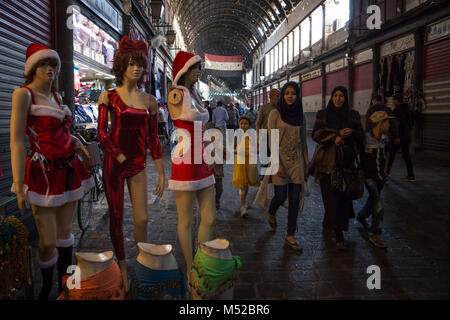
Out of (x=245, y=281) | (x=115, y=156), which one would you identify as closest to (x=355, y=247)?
(x=245, y=281)

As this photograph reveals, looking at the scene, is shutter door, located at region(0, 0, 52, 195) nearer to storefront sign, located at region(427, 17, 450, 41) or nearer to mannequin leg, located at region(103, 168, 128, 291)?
mannequin leg, located at region(103, 168, 128, 291)

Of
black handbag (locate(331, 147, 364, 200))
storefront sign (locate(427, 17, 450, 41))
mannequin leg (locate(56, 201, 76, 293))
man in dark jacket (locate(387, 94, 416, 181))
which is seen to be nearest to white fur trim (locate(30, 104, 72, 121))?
mannequin leg (locate(56, 201, 76, 293))

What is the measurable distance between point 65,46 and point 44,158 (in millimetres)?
4617

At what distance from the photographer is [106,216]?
542cm

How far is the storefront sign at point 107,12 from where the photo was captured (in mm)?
8320

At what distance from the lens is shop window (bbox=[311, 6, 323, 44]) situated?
75.1ft

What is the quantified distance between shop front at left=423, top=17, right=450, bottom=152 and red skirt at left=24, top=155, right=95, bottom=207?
40.0 feet

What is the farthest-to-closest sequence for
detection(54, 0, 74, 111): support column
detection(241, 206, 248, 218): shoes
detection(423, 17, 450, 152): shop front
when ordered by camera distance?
detection(423, 17, 450, 152): shop front < detection(54, 0, 74, 111): support column < detection(241, 206, 248, 218): shoes

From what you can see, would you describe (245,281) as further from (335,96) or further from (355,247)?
(335,96)

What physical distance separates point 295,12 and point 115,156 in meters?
29.7

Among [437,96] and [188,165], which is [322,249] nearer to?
[188,165]

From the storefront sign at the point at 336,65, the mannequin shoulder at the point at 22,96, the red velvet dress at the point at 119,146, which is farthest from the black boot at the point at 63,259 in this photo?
the storefront sign at the point at 336,65

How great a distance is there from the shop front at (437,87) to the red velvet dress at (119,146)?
38.2ft

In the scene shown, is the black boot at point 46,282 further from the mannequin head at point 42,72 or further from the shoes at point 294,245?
the shoes at point 294,245
